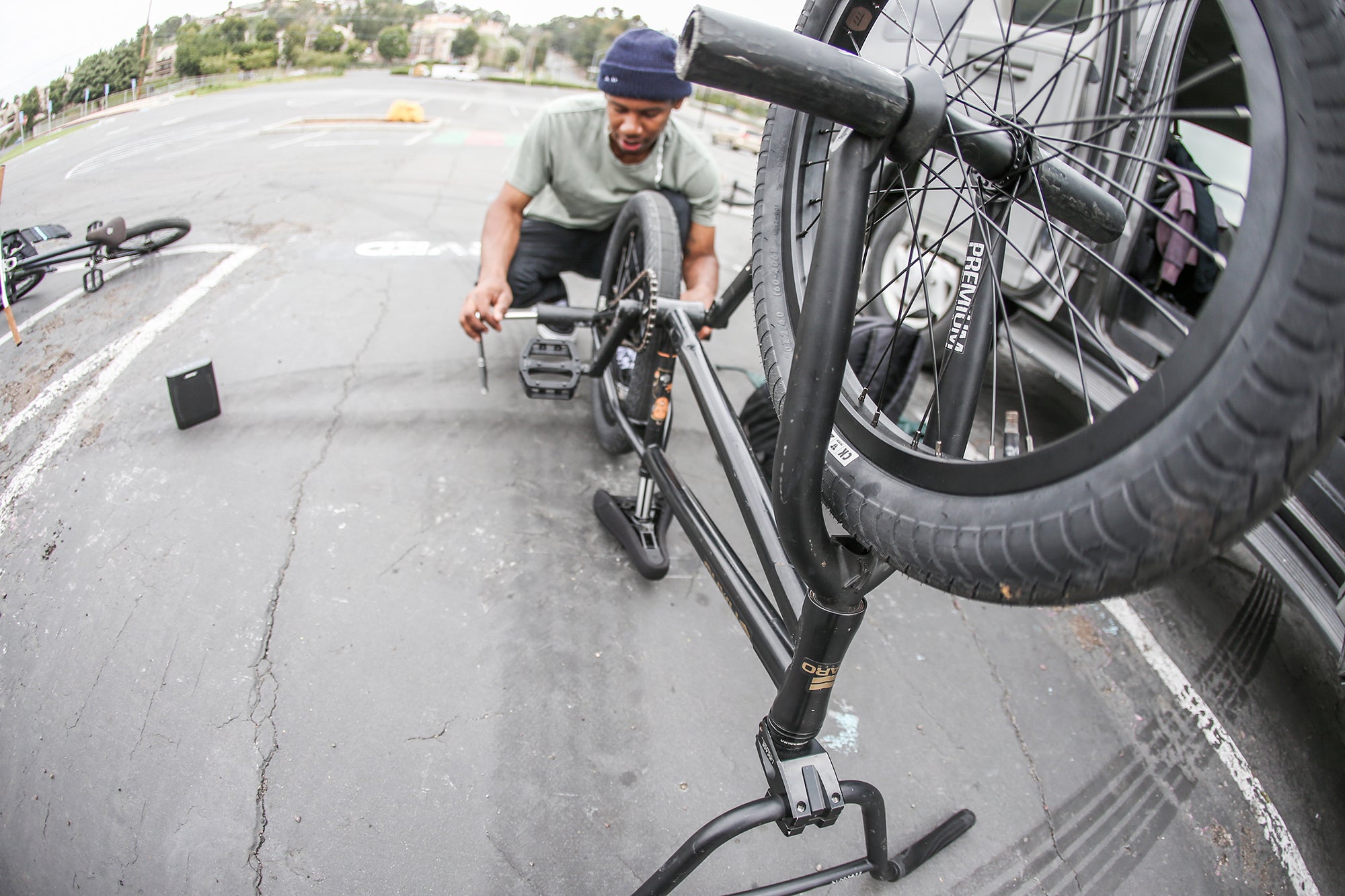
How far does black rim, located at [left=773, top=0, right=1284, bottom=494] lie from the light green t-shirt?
1.07 m

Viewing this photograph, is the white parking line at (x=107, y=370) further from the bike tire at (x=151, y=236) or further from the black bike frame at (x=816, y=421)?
the black bike frame at (x=816, y=421)

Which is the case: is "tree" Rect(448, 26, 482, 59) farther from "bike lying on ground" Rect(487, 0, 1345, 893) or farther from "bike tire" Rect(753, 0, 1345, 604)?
"bike tire" Rect(753, 0, 1345, 604)

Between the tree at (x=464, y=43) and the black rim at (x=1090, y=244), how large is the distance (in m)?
1.56

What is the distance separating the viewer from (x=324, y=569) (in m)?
2.21

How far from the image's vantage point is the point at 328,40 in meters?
2.08

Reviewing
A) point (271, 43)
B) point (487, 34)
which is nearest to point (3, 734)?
point (271, 43)

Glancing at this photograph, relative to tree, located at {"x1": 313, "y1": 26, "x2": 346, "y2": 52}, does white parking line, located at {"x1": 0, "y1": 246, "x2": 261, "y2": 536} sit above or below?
below

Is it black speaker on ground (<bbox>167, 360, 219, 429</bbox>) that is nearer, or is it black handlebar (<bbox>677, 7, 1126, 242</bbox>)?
black handlebar (<bbox>677, 7, 1126, 242</bbox>)

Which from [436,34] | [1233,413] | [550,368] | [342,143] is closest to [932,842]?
[1233,413]

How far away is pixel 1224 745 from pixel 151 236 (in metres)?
4.07

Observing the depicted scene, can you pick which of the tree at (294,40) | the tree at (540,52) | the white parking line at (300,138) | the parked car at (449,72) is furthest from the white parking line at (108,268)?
the tree at (540,52)

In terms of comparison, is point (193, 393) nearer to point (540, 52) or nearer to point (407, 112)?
point (540, 52)

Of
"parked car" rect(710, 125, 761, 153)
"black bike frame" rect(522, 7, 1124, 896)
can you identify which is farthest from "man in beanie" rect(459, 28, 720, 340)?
"parked car" rect(710, 125, 761, 153)

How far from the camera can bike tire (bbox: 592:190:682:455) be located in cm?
239
